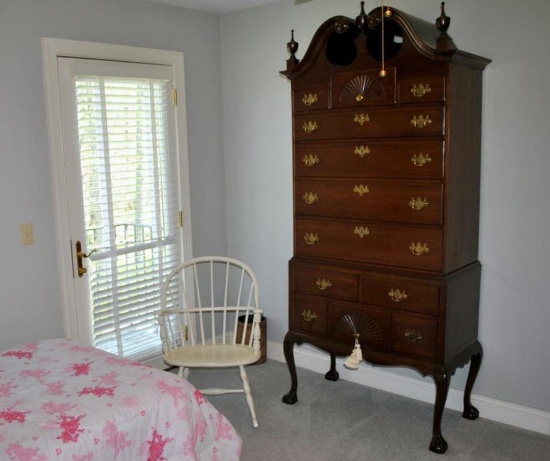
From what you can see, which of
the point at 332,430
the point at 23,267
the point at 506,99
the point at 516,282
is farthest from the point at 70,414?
the point at 506,99

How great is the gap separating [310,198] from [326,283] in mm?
472

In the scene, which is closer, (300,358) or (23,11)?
(23,11)

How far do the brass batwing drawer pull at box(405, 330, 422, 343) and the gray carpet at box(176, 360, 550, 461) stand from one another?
22.4 inches

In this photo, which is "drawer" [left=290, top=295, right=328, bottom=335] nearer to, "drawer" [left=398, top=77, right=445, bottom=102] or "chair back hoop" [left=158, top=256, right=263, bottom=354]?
"chair back hoop" [left=158, top=256, right=263, bottom=354]

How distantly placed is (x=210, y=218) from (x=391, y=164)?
170 centimetres

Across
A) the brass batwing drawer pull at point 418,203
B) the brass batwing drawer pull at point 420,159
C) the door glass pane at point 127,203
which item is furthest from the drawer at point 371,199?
the door glass pane at point 127,203

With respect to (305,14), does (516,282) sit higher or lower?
lower

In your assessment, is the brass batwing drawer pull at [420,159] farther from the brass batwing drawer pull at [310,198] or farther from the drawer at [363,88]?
the brass batwing drawer pull at [310,198]

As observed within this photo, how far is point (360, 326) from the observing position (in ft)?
10.3

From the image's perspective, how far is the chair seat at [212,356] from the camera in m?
3.17

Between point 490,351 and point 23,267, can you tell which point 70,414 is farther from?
point 490,351

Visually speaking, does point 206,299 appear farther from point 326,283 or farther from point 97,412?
point 97,412

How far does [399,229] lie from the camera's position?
2.97 m

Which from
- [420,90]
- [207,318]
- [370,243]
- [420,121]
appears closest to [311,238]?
[370,243]
